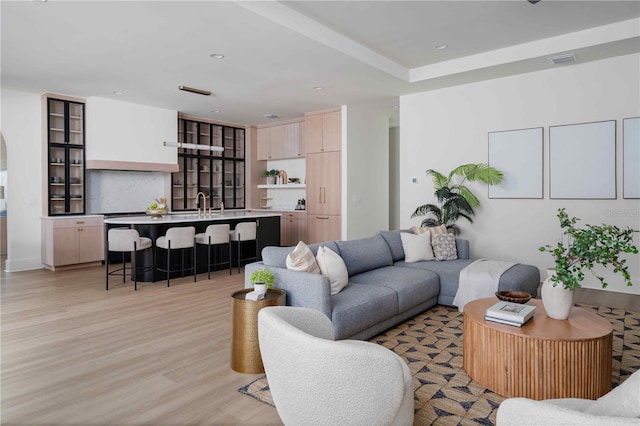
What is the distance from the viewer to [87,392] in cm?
255

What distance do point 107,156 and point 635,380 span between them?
7603mm

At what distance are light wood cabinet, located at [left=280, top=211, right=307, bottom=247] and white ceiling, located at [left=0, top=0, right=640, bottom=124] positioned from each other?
2745 millimetres

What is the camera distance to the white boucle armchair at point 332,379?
1469 millimetres

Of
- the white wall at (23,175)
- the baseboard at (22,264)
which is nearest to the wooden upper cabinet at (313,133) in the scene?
the white wall at (23,175)

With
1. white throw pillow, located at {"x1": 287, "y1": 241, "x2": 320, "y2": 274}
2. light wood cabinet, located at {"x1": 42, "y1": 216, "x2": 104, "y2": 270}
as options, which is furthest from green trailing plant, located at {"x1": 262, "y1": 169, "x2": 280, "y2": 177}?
white throw pillow, located at {"x1": 287, "y1": 241, "x2": 320, "y2": 274}

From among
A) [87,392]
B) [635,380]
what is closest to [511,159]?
[635,380]

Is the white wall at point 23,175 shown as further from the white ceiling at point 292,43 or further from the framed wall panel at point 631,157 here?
the framed wall panel at point 631,157

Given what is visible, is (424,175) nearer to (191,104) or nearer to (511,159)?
(511,159)

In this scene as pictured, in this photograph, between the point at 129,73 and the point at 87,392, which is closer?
the point at 87,392

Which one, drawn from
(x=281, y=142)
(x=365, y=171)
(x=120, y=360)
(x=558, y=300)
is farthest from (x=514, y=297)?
(x=281, y=142)

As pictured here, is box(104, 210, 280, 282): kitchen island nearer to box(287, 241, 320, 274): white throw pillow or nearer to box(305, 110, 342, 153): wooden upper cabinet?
box(305, 110, 342, 153): wooden upper cabinet

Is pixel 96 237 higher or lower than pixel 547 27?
lower

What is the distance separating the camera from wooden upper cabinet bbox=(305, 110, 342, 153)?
7746 millimetres

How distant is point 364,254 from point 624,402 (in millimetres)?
3260
